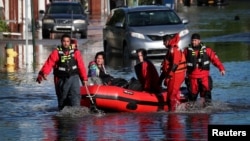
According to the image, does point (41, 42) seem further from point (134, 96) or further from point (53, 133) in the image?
point (53, 133)

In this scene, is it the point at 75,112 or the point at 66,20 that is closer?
the point at 75,112

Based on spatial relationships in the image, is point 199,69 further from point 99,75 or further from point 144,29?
point 144,29

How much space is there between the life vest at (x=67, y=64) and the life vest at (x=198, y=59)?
2.06m

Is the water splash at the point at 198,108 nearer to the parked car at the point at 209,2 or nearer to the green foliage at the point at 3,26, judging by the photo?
the green foliage at the point at 3,26

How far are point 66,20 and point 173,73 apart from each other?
24.0 m

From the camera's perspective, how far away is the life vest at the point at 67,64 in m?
15.8

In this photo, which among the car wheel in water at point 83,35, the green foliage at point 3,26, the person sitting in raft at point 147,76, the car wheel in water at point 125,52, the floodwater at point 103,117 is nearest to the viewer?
the floodwater at point 103,117

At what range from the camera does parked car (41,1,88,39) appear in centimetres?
3962

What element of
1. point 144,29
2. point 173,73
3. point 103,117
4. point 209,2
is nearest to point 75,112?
point 103,117

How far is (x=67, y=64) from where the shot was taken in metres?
15.8

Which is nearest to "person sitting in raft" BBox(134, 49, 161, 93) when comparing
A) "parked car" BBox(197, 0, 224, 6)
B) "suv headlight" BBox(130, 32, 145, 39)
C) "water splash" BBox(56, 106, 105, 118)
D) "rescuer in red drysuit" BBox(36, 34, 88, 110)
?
"water splash" BBox(56, 106, 105, 118)

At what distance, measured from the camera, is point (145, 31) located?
2861 centimetres

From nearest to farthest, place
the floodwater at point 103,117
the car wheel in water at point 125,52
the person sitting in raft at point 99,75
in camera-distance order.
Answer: the floodwater at point 103,117
the person sitting in raft at point 99,75
the car wheel in water at point 125,52

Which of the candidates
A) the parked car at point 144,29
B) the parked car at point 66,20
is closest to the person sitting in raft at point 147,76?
the parked car at point 144,29
